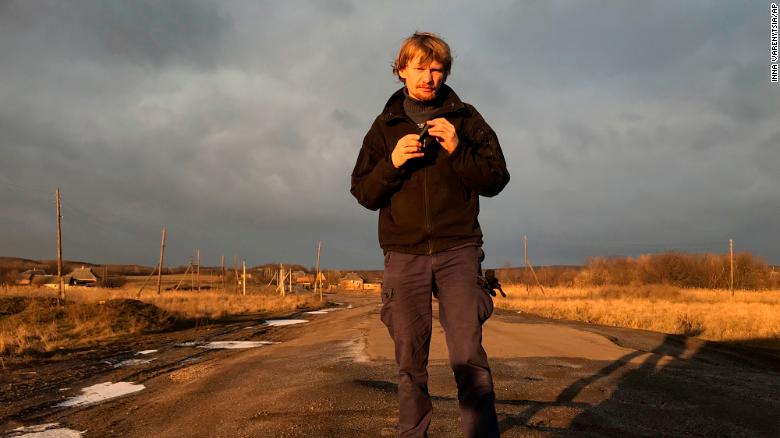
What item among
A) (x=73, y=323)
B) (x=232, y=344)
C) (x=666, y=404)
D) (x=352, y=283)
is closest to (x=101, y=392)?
(x=232, y=344)

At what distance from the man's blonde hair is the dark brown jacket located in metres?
0.20

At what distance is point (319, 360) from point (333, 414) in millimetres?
4192

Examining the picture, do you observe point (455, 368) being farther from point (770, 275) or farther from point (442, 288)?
point (770, 275)

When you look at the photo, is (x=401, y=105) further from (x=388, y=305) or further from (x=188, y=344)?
(x=188, y=344)

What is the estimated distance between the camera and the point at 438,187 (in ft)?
8.54

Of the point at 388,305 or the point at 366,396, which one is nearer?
the point at 388,305

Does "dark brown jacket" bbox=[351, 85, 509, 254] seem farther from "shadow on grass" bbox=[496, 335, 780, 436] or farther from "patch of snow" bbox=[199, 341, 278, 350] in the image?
"patch of snow" bbox=[199, 341, 278, 350]

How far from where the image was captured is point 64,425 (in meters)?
5.15

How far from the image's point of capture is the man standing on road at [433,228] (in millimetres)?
2447

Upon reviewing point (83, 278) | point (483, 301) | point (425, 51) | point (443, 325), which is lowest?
point (83, 278)

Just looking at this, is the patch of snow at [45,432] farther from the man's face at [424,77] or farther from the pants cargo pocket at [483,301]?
the man's face at [424,77]

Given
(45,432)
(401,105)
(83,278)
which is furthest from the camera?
(83,278)

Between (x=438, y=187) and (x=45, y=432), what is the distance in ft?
14.8

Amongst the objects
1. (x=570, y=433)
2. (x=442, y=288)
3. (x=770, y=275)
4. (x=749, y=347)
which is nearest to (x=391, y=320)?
(x=442, y=288)
